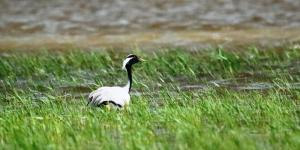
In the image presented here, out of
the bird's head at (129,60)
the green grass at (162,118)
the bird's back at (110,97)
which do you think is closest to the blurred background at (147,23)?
the green grass at (162,118)

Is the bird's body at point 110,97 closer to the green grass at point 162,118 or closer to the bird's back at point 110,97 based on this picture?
the bird's back at point 110,97

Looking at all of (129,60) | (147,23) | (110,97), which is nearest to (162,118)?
(110,97)

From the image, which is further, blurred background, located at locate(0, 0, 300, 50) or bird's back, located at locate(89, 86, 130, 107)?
blurred background, located at locate(0, 0, 300, 50)

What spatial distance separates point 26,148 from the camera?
1245cm

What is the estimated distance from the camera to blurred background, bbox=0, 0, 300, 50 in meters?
38.7

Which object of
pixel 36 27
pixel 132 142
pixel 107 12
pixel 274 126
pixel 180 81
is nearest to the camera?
pixel 132 142

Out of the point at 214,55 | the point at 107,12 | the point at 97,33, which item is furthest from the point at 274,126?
the point at 107,12

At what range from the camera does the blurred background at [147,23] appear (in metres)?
38.7

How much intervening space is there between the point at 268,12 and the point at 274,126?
39.2m

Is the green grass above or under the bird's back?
under

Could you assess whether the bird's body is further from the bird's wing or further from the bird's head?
the bird's head

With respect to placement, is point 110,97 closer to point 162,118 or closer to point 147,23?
point 162,118

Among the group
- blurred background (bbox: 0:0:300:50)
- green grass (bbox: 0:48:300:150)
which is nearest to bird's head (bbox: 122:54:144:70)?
green grass (bbox: 0:48:300:150)

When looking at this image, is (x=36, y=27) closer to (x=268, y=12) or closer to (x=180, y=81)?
(x=268, y=12)
